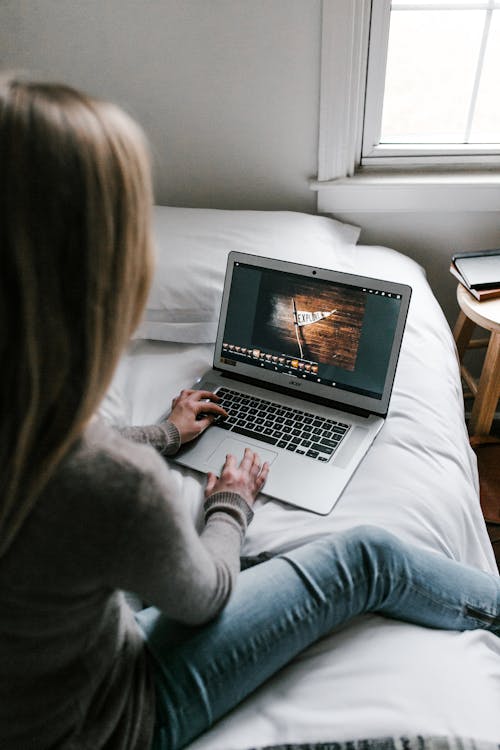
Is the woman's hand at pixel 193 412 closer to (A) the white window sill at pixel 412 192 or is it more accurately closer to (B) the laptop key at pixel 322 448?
(B) the laptop key at pixel 322 448

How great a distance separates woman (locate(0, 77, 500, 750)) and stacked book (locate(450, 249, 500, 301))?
0.83 meters

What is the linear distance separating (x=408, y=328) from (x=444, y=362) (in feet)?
0.37

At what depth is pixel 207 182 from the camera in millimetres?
1742

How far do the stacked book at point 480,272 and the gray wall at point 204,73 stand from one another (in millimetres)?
452

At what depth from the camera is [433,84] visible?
Result: 1.64m

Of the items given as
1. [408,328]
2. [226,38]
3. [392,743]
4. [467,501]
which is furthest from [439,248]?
[392,743]

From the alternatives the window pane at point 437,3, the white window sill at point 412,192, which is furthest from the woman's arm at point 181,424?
the window pane at point 437,3

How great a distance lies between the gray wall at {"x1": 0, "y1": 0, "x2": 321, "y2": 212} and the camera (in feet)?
4.90

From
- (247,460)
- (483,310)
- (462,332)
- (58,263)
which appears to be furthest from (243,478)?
(462,332)

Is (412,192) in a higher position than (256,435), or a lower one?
higher

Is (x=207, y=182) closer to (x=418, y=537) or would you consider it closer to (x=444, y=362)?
A: (x=444, y=362)

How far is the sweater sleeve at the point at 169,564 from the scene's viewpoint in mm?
586

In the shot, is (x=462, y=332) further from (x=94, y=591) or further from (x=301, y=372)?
(x=94, y=591)

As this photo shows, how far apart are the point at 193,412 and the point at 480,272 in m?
0.82
